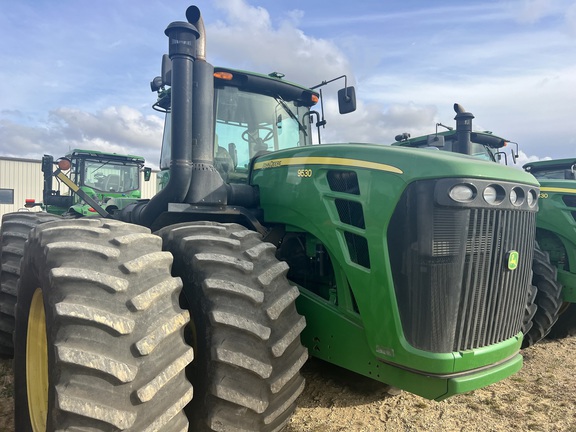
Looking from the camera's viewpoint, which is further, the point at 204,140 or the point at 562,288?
the point at 562,288

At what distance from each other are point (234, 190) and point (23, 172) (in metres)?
27.2

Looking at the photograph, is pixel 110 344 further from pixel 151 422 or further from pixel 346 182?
pixel 346 182

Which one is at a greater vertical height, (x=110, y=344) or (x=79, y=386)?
(x=110, y=344)

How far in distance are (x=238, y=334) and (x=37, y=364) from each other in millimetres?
1338

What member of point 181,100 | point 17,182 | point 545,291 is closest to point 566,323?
point 545,291

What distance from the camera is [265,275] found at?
98.4 inches

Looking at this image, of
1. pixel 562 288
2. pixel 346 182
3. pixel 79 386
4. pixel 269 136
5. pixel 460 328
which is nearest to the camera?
pixel 79 386

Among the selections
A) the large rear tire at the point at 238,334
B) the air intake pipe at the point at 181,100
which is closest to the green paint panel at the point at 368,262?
the large rear tire at the point at 238,334

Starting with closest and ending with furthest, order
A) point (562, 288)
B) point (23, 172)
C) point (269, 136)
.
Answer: point (269, 136)
point (562, 288)
point (23, 172)

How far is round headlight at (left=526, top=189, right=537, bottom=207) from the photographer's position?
278 cm

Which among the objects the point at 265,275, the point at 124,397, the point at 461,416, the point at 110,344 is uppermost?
the point at 265,275

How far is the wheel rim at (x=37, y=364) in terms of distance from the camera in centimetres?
260

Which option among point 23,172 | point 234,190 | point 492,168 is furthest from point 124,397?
point 23,172

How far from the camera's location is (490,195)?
2.50 meters
